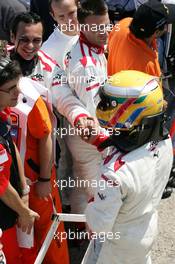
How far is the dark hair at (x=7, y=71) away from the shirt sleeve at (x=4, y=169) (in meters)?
0.33

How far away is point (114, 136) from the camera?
2262mm

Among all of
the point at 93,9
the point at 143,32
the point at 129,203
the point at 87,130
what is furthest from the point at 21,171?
the point at 143,32

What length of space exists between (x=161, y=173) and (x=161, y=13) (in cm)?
149

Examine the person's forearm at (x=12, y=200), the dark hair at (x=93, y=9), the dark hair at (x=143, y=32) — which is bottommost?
the person's forearm at (x=12, y=200)

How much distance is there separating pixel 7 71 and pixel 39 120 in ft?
1.12

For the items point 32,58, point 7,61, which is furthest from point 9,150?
point 32,58

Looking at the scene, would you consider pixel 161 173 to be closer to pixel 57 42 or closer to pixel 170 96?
pixel 57 42

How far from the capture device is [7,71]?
2.48 meters

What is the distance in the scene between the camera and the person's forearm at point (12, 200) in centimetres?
251

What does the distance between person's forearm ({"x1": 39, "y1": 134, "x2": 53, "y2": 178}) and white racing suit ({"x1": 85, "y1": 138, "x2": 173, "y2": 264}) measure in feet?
1.78

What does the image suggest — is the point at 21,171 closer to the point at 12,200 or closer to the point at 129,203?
the point at 12,200

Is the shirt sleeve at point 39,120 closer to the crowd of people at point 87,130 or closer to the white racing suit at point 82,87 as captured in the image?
the crowd of people at point 87,130

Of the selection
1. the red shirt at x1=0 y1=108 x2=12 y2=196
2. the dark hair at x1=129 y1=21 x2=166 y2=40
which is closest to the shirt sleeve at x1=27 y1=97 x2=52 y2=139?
the red shirt at x1=0 y1=108 x2=12 y2=196

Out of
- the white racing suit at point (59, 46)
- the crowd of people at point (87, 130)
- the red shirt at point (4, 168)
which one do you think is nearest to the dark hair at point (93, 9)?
the crowd of people at point (87, 130)
